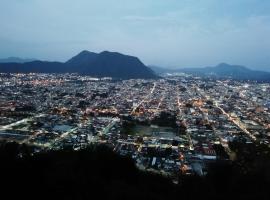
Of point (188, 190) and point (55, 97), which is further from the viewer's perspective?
point (55, 97)

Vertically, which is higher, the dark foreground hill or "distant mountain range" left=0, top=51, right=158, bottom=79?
the dark foreground hill

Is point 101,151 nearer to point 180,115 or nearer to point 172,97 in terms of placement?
point 180,115

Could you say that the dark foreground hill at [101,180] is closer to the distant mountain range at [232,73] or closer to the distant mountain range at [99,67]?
the distant mountain range at [99,67]

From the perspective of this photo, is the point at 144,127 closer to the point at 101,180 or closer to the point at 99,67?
the point at 101,180

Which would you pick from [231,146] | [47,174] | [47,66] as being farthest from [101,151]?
[47,66]

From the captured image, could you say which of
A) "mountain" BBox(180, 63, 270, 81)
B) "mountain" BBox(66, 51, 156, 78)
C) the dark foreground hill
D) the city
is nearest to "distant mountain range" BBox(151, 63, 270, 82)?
"mountain" BBox(180, 63, 270, 81)

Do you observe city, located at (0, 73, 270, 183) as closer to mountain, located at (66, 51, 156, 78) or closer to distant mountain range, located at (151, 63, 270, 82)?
mountain, located at (66, 51, 156, 78)
